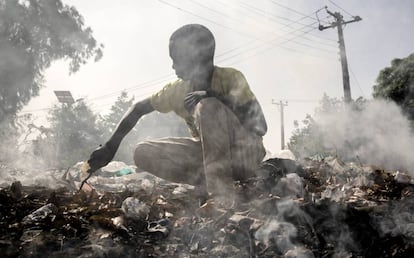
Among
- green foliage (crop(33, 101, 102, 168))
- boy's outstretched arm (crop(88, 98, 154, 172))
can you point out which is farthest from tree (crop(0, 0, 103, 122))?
green foliage (crop(33, 101, 102, 168))

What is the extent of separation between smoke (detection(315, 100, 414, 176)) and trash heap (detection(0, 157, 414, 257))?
320 inches

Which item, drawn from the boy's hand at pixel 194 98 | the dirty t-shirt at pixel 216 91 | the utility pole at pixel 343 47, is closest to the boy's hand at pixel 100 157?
the dirty t-shirt at pixel 216 91

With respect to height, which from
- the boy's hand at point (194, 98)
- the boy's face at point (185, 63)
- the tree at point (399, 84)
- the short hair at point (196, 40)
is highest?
the tree at point (399, 84)

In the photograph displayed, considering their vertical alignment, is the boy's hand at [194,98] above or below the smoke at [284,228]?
above

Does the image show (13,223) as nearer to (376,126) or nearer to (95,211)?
(95,211)

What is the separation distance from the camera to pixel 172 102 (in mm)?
3182

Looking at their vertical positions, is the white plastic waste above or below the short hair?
below

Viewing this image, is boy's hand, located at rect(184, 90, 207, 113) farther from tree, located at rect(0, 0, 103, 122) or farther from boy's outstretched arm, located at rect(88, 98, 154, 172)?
tree, located at rect(0, 0, 103, 122)

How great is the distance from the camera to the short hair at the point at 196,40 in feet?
9.77

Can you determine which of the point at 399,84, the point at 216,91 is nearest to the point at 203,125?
the point at 216,91

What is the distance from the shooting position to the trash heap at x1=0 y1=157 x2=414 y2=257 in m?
1.72

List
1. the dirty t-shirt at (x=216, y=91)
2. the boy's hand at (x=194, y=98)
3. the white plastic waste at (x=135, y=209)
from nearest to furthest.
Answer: the white plastic waste at (x=135, y=209)
the boy's hand at (x=194, y=98)
the dirty t-shirt at (x=216, y=91)

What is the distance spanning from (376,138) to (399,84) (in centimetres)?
462

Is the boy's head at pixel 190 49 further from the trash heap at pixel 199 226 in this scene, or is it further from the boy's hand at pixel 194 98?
the trash heap at pixel 199 226
